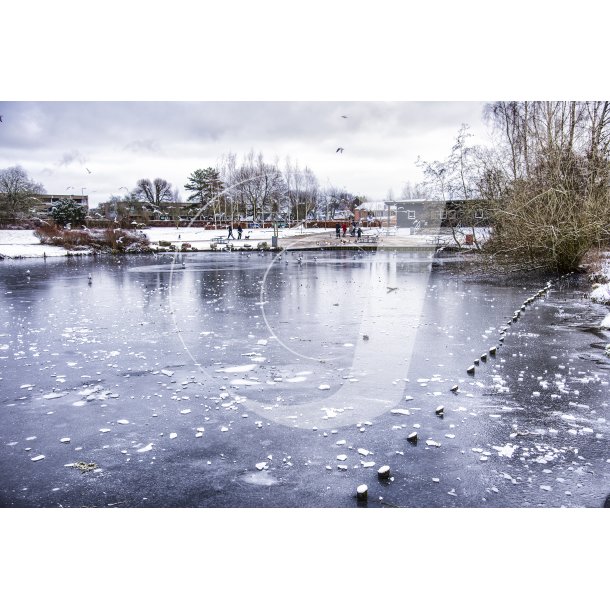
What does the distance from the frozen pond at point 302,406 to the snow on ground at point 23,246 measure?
13.7 meters

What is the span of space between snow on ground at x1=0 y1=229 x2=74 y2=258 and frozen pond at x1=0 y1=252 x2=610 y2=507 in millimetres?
13730

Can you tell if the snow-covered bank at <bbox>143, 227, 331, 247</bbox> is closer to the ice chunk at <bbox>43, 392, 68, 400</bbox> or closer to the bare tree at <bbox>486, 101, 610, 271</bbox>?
the bare tree at <bbox>486, 101, 610, 271</bbox>

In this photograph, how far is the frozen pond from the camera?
9.77 feet

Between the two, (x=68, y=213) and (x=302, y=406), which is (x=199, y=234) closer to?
(x=68, y=213)

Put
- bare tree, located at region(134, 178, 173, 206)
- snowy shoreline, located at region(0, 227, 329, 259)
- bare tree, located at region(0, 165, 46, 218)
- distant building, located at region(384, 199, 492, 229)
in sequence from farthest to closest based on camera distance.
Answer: snowy shoreline, located at region(0, 227, 329, 259) → bare tree, located at region(134, 178, 173, 206) → distant building, located at region(384, 199, 492, 229) → bare tree, located at region(0, 165, 46, 218)

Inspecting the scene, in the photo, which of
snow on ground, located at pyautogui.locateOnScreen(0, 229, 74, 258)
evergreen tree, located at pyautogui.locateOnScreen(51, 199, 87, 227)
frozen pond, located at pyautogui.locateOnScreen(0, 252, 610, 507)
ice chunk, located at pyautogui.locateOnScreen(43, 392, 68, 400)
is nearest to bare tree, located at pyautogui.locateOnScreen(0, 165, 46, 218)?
snow on ground, located at pyautogui.locateOnScreen(0, 229, 74, 258)

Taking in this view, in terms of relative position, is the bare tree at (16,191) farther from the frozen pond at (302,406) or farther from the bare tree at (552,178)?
the bare tree at (552,178)

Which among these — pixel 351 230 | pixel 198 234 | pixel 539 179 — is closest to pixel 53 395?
pixel 539 179

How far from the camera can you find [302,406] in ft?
14.1

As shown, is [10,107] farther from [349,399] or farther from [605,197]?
[605,197]

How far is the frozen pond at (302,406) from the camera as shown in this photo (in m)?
2.98

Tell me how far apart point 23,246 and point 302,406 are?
22544 millimetres

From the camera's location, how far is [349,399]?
4.46m

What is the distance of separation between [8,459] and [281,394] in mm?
2154
